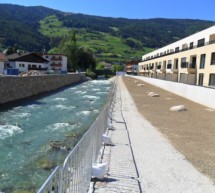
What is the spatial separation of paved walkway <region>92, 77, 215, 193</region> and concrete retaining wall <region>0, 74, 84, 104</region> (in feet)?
60.6

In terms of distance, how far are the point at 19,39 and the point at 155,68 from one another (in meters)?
110

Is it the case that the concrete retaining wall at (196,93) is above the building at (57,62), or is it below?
below

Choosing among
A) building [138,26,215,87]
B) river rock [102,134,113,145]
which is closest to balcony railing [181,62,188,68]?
building [138,26,215,87]

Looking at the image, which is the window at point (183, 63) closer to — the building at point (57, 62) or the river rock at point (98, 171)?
the river rock at point (98, 171)

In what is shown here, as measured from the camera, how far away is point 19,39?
16388 cm

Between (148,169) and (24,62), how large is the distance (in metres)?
72.3

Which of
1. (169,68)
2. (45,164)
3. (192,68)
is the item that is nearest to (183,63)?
(192,68)

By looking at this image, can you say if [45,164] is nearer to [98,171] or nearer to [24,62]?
[98,171]

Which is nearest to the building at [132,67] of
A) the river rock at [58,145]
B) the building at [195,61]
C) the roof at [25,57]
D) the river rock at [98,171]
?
the roof at [25,57]

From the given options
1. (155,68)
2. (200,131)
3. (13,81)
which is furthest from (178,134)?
(155,68)

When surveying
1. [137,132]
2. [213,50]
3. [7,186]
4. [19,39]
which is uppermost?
[19,39]

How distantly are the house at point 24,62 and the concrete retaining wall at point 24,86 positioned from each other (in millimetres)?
25668

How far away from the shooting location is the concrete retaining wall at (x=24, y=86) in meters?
27.3

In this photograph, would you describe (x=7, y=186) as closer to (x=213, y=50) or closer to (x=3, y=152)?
(x=3, y=152)
